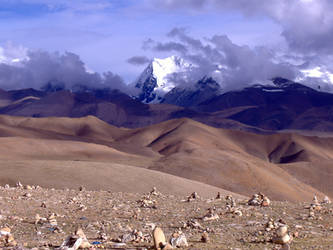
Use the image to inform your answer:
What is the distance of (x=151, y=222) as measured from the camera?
40.2 ft

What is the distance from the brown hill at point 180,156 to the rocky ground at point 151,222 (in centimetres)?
1610

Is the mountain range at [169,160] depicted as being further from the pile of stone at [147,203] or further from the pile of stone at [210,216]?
the pile of stone at [210,216]

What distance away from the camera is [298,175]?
76625mm

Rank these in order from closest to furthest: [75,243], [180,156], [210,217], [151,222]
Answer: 1. [75,243]
2. [210,217]
3. [151,222]
4. [180,156]

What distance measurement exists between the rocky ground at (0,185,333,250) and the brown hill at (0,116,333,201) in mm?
16098

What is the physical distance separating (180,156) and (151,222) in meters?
58.7

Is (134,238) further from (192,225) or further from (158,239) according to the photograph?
(192,225)

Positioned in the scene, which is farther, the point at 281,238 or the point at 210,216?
the point at 210,216

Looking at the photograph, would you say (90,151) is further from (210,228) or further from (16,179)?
(210,228)

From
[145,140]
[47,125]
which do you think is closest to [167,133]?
[145,140]

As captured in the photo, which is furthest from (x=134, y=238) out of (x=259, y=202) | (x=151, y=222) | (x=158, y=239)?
(x=259, y=202)

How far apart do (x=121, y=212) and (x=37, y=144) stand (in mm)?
66767

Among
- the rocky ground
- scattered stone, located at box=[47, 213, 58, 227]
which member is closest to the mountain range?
the rocky ground

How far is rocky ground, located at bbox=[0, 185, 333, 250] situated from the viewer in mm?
9398
